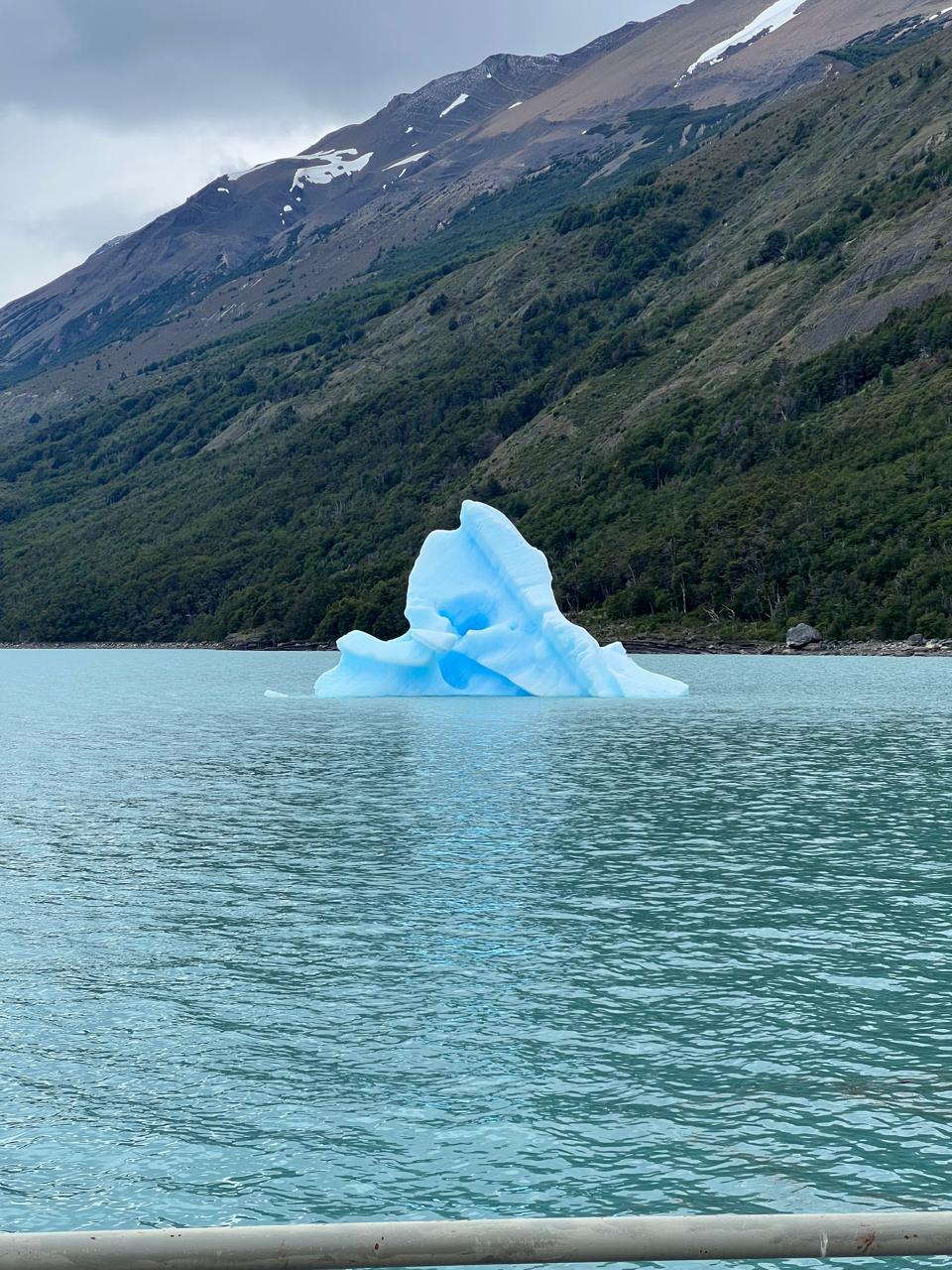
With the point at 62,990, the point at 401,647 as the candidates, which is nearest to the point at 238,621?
the point at 401,647

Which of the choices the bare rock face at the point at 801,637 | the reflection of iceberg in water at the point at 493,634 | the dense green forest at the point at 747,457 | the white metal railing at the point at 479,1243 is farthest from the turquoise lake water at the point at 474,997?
the dense green forest at the point at 747,457

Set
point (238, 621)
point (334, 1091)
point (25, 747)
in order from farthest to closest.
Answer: point (238, 621) < point (25, 747) < point (334, 1091)

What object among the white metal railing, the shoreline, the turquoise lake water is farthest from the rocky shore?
the white metal railing

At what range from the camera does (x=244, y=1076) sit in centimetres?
1121

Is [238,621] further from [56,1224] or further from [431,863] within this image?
[56,1224]

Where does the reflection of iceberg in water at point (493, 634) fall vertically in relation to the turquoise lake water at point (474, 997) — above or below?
above

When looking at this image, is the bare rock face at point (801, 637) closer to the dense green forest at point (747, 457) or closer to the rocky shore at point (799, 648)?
the rocky shore at point (799, 648)

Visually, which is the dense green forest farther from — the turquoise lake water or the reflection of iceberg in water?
the turquoise lake water

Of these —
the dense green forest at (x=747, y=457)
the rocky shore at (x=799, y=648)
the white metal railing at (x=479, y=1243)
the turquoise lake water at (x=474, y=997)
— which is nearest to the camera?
the white metal railing at (x=479, y=1243)

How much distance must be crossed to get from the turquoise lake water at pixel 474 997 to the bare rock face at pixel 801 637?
7334 centimetres

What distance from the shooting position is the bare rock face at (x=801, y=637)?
339ft

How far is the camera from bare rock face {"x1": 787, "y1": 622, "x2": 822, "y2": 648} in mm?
103375

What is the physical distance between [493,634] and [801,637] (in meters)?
50.2

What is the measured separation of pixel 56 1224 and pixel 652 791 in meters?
21.9
